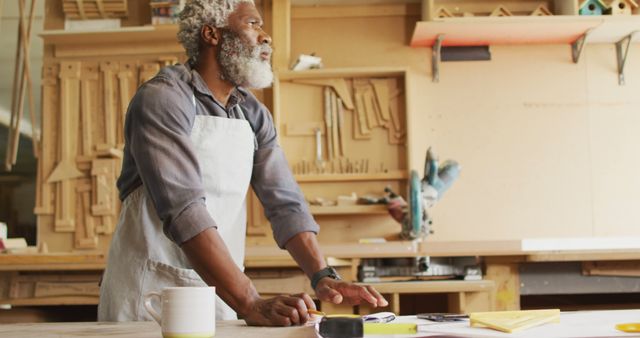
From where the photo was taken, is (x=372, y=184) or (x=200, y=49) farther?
(x=372, y=184)

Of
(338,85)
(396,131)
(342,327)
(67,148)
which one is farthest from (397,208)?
(342,327)

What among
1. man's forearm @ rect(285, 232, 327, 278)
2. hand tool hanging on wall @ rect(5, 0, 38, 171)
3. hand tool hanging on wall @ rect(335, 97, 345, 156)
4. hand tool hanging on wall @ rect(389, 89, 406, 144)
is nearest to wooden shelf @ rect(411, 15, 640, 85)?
hand tool hanging on wall @ rect(389, 89, 406, 144)

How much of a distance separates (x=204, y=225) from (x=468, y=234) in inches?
144

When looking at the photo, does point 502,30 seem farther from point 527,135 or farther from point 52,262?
point 52,262

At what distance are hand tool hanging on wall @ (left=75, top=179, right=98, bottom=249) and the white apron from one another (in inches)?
126

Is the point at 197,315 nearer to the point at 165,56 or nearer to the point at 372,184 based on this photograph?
the point at 372,184

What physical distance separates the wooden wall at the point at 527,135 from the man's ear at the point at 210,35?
3031mm

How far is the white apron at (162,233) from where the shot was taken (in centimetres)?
198

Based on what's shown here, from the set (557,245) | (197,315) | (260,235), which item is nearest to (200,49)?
(197,315)

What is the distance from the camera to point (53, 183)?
5.25m

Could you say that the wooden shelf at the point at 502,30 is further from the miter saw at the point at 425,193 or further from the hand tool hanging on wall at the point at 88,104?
the hand tool hanging on wall at the point at 88,104

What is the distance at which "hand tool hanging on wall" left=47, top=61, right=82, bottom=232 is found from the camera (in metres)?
5.19

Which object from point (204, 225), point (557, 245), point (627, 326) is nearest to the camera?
point (627, 326)

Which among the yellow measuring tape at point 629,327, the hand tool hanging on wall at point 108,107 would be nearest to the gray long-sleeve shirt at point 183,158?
the yellow measuring tape at point 629,327
